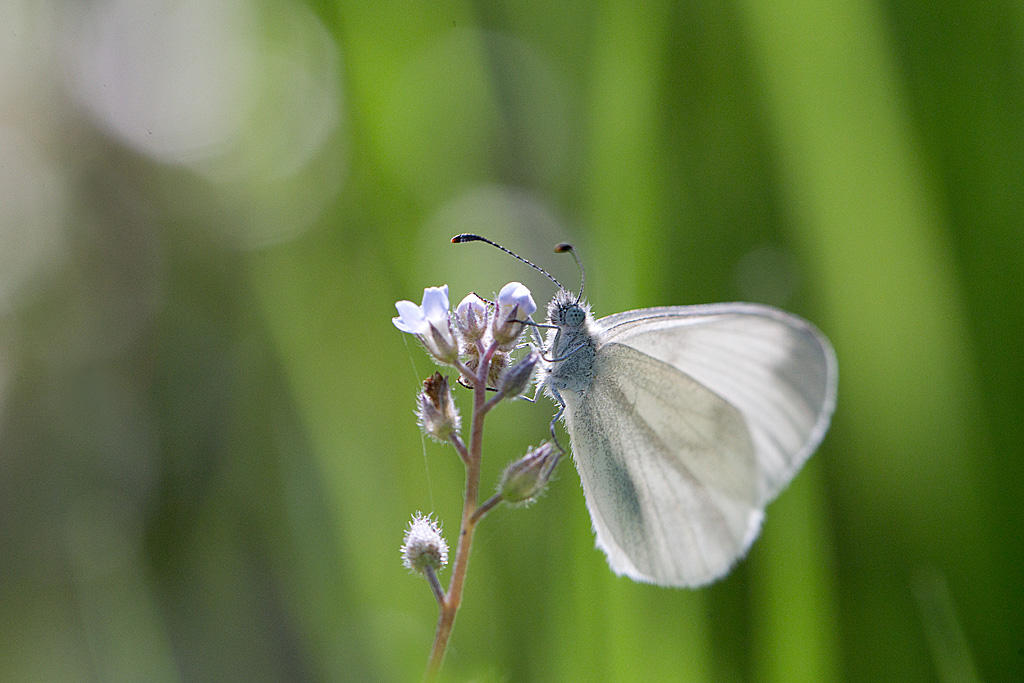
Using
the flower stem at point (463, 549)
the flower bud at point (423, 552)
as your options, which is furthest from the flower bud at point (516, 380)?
the flower bud at point (423, 552)

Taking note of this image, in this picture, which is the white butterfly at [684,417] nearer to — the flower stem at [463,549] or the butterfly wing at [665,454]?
the butterfly wing at [665,454]

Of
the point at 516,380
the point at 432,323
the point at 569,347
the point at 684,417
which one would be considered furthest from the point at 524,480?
the point at 684,417

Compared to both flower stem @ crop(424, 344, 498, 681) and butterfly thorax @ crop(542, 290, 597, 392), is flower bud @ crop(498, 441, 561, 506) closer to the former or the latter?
flower stem @ crop(424, 344, 498, 681)

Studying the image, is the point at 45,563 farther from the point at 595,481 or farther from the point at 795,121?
the point at 795,121

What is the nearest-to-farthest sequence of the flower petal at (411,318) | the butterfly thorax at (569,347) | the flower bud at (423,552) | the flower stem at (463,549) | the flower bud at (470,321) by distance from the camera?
the flower stem at (463,549), the flower bud at (423,552), the flower petal at (411,318), the flower bud at (470,321), the butterfly thorax at (569,347)

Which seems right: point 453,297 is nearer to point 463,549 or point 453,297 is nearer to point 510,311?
point 510,311

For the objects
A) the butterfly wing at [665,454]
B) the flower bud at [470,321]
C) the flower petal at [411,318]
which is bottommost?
the butterfly wing at [665,454]
